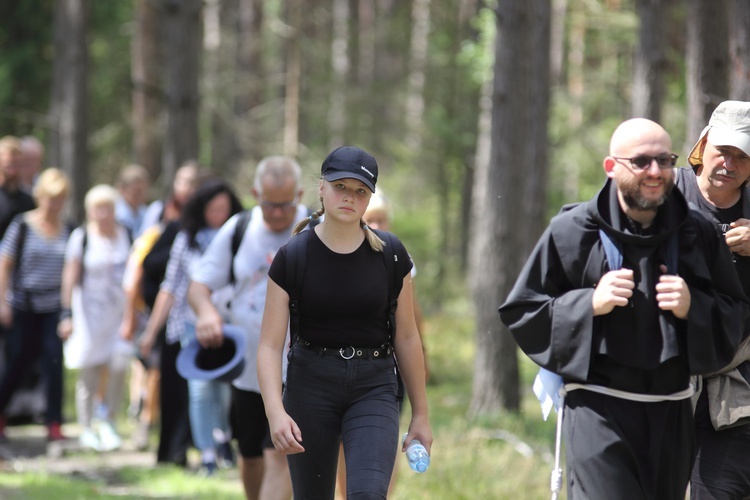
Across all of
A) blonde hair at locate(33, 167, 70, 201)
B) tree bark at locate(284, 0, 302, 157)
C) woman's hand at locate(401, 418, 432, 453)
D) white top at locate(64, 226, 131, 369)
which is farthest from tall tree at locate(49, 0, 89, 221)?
woman's hand at locate(401, 418, 432, 453)

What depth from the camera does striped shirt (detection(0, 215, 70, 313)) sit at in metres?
9.91

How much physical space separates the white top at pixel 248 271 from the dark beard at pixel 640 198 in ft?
7.79

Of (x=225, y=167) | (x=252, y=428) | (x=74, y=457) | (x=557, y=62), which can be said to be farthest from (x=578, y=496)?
(x=557, y=62)

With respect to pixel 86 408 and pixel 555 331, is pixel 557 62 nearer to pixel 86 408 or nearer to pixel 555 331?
pixel 86 408

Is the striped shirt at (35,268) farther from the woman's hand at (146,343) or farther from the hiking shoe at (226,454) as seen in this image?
the hiking shoe at (226,454)

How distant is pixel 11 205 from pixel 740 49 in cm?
704

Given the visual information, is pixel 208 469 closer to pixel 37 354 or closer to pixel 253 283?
pixel 37 354

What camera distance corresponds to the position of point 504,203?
440 inches

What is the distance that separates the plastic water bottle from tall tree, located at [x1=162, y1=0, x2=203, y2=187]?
892 cm

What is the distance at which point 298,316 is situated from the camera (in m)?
4.77

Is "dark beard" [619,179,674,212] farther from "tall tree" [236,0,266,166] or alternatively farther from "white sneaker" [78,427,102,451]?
"tall tree" [236,0,266,166]

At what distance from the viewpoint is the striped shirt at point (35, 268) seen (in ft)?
32.5

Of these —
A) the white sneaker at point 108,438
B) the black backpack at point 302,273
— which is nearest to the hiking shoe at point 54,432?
the white sneaker at point 108,438

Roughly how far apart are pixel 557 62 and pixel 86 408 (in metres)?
20.0
